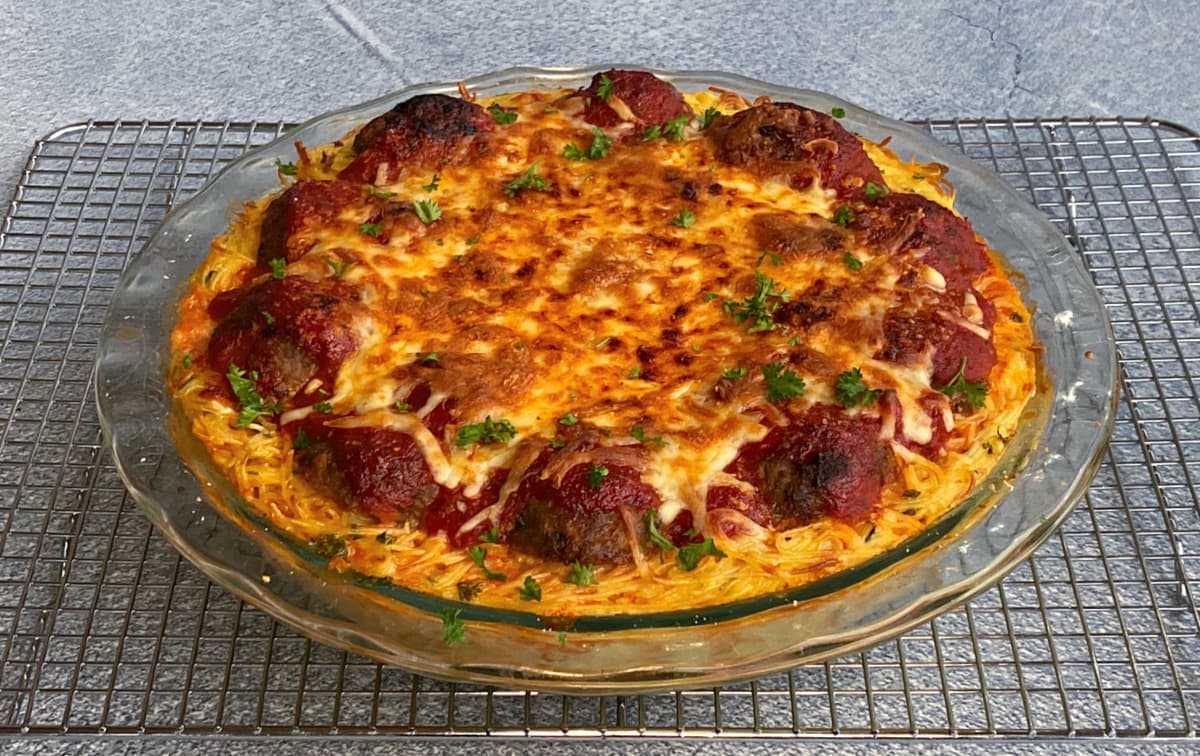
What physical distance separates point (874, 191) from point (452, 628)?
2683 mm

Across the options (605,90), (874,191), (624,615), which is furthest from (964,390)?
(605,90)

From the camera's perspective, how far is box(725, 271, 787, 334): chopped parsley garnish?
16.4 ft

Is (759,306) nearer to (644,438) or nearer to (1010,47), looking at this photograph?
(644,438)

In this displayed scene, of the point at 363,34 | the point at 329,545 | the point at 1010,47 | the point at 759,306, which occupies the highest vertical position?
the point at 759,306

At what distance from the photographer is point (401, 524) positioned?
14.8ft

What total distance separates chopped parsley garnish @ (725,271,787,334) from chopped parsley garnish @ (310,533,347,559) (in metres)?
1.69

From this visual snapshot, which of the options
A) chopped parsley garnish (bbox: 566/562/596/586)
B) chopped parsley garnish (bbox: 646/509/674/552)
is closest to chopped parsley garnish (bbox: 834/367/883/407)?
chopped parsley garnish (bbox: 646/509/674/552)

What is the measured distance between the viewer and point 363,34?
8945 millimetres

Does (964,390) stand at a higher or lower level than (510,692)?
higher

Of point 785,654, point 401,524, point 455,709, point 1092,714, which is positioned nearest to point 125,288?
point 401,524

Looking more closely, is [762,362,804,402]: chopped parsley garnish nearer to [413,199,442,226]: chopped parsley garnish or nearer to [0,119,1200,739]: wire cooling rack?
[0,119,1200,739]: wire cooling rack

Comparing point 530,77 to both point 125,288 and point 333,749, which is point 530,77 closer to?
point 125,288

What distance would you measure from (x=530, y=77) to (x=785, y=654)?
11.6 feet

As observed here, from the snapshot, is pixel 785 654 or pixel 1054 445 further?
pixel 1054 445
